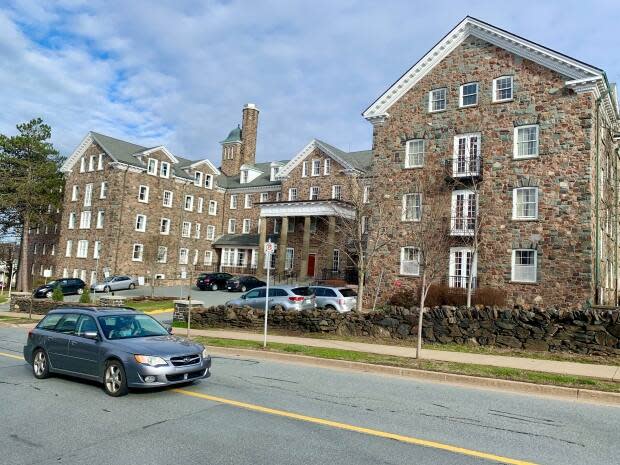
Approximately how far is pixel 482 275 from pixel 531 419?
747 inches

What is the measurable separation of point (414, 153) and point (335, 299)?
10.6 m

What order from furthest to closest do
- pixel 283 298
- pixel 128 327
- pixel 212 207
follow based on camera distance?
pixel 212 207 < pixel 283 298 < pixel 128 327

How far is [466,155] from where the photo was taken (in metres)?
27.1

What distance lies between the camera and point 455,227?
→ 26.7 meters

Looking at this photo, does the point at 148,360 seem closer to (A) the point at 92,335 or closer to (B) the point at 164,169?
(A) the point at 92,335

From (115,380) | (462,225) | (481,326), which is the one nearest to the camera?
(115,380)

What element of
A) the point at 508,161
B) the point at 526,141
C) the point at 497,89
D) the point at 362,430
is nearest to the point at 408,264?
the point at 508,161

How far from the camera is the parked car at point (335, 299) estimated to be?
77.4 feet

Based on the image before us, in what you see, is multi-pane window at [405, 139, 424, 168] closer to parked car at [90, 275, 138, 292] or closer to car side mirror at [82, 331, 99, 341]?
car side mirror at [82, 331, 99, 341]

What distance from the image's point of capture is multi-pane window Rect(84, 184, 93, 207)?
51125 mm

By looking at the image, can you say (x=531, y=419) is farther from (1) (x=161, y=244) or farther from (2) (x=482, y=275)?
(1) (x=161, y=244)

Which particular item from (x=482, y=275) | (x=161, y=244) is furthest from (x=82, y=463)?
(x=161, y=244)

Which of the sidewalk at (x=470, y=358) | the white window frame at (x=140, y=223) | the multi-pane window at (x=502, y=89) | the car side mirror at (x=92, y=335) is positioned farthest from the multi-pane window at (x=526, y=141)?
the white window frame at (x=140, y=223)

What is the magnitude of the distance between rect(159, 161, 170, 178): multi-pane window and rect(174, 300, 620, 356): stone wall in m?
34.7
